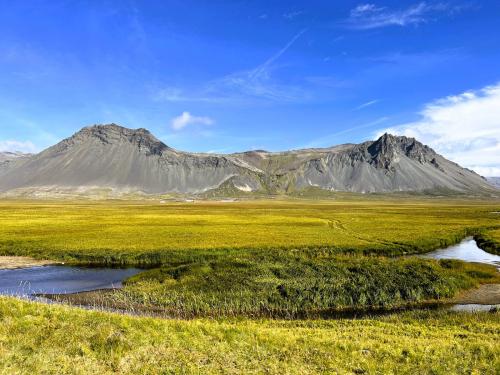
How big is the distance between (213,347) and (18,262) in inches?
1831

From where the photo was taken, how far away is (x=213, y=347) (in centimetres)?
1861

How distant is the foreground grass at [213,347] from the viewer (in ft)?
52.5

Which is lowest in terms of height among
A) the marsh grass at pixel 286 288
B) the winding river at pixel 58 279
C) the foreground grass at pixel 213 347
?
the winding river at pixel 58 279

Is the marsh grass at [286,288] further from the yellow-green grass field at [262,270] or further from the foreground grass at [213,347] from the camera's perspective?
the foreground grass at [213,347]

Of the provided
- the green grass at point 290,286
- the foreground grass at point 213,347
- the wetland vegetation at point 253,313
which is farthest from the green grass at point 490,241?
the foreground grass at point 213,347

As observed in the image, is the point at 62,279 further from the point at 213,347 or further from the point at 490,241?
the point at 490,241

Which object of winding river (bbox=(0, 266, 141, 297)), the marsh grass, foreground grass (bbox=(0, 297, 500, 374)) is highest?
foreground grass (bbox=(0, 297, 500, 374))

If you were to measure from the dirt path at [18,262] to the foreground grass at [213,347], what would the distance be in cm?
3264

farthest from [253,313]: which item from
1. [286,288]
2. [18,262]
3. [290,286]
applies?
[18,262]

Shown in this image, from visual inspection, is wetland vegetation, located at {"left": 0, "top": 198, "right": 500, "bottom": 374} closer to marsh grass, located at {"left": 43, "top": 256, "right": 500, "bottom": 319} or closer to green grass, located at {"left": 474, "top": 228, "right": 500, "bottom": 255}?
marsh grass, located at {"left": 43, "top": 256, "right": 500, "bottom": 319}

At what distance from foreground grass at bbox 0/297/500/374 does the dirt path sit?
32.6m

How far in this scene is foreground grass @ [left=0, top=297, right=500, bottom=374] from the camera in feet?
52.5

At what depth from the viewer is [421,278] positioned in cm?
4053

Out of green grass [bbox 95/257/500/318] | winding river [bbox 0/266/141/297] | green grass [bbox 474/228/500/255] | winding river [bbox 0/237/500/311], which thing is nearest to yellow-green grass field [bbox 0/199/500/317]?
green grass [bbox 95/257/500/318]
